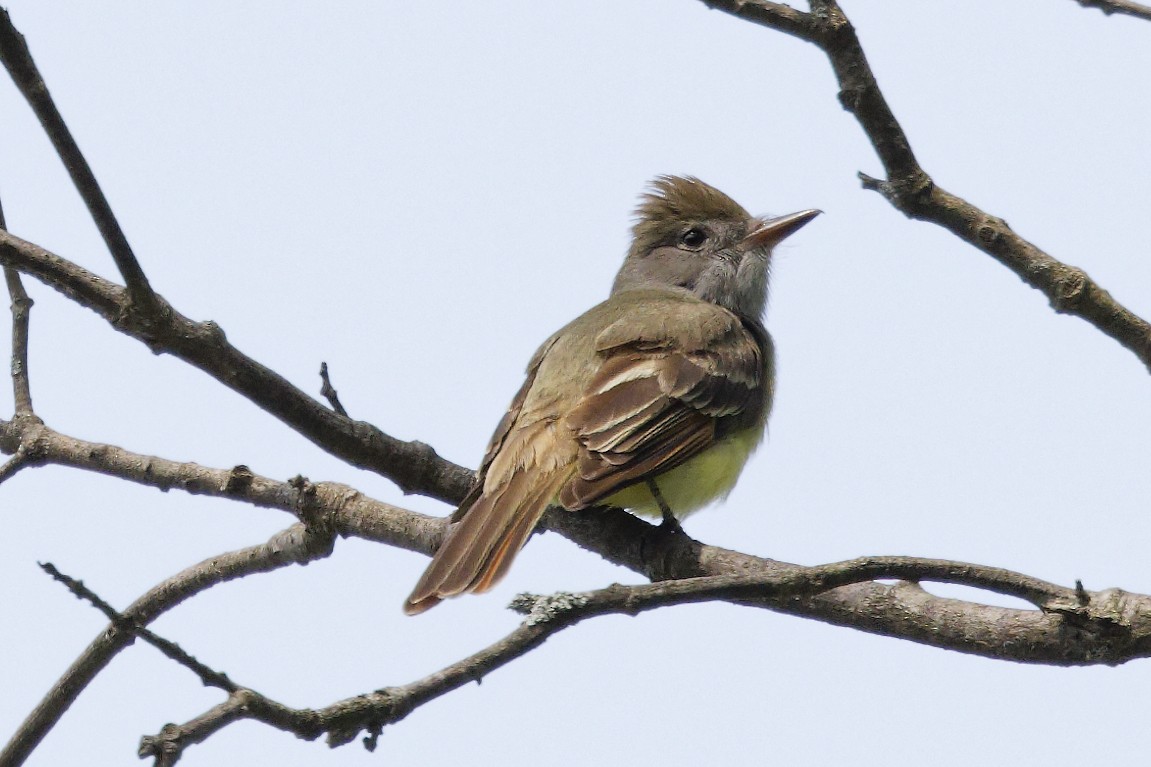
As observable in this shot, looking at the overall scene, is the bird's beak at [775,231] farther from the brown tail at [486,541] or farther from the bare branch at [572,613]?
the bare branch at [572,613]

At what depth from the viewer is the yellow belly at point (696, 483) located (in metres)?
5.72

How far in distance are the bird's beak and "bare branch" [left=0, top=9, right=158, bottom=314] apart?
4.70 m

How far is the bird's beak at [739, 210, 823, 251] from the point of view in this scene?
308 inches

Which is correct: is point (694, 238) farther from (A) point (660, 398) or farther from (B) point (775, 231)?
(A) point (660, 398)

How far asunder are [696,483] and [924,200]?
2228mm

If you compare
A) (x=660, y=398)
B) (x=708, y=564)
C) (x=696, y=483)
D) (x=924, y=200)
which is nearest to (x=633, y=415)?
(x=660, y=398)

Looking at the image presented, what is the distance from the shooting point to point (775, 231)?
309 inches

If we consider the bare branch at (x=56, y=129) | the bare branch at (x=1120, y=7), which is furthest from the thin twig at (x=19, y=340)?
the bare branch at (x=1120, y=7)

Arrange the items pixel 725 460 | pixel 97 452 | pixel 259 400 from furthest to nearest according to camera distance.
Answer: pixel 725 460, pixel 97 452, pixel 259 400

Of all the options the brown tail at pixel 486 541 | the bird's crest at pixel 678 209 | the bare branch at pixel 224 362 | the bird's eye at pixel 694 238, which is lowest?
the brown tail at pixel 486 541

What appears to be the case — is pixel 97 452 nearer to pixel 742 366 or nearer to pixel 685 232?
pixel 742 366

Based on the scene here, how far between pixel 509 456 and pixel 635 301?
74.5 inches

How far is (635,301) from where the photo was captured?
7105 mm

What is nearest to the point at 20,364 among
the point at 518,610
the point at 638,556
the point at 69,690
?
the point at 69,690
